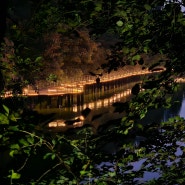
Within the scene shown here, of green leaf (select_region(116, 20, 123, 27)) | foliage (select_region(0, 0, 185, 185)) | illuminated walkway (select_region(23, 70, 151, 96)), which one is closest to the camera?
foliage (select_region(0, 0, 185, 185))

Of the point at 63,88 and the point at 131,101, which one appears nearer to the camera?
the point at 131,101

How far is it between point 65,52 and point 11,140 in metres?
46.2

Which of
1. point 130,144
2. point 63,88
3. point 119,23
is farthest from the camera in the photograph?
point 63,88

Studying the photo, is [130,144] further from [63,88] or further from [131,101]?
[63,88]

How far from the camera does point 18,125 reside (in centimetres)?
203

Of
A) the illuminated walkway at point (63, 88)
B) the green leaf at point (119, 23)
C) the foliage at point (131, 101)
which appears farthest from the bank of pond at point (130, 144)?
the illuminated walkway at point (63, 88)

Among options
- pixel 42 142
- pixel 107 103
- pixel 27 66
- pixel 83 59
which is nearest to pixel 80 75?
pixel 83 59

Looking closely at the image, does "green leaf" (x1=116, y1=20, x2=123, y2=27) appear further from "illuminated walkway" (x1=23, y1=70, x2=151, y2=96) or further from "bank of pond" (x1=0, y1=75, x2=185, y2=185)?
"illuminated walkway" (x1=23, y1=70, x2=151, y2=96)

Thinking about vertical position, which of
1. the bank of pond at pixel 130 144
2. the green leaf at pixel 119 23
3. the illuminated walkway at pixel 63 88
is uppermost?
the green leaf at pixel 119 23

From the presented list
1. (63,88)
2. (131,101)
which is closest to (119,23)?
(131,101)

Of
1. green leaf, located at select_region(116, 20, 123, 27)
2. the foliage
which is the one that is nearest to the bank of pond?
the foliage

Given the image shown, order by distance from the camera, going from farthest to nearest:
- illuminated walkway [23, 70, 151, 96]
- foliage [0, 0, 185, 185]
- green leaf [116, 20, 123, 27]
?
illuminated walkway [23, 70, 151, 96]
green leaf [116, 20, 123, 27]
foliage [0, 0, 185, 185]

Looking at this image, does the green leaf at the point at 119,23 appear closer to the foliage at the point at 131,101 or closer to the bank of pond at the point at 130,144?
the foliage at the point at 131,101

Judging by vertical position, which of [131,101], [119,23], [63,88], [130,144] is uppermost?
[119,23]
